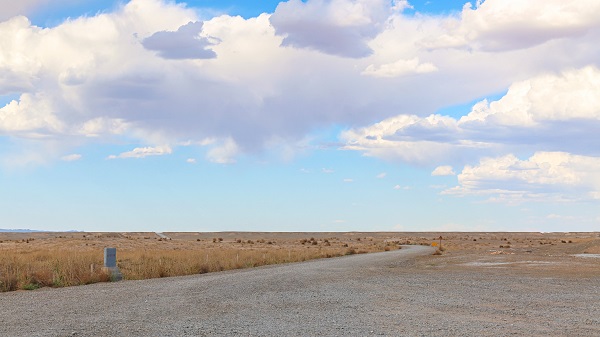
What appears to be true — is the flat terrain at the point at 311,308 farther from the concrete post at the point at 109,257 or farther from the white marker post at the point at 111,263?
the concrete post at the point at 109,257

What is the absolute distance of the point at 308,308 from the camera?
17453mm

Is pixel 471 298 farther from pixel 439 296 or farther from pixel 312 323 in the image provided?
pixel 312 323

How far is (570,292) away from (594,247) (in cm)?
4025

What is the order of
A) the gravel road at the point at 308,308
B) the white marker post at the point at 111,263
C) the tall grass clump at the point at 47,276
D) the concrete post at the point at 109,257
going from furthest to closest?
the concrete post at the point at 109,257 → the white marker post at the point at 111,263 → the tall grass clump at the point at 47,276 → the gravel road at the point at 308,308

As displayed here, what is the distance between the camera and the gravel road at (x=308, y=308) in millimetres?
13675

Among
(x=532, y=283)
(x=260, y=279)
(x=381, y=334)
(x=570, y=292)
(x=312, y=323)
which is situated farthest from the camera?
(x=260, y=279)

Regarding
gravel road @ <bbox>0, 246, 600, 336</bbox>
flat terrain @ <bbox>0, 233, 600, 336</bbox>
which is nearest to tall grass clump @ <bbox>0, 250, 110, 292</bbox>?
flat terrain @ <bbox>0, 233, 600, 336</bbox>

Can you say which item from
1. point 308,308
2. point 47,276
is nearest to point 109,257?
point 47,276

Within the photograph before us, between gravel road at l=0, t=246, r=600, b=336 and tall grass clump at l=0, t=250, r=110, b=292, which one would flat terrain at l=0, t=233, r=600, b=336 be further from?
tall grass clump at l=0, t=250, r=110, b=292

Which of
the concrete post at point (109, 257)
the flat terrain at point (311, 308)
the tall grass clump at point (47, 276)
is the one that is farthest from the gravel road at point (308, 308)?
the concrete post at point (109, 257)

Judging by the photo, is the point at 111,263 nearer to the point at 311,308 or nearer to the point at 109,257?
the point at 109,257

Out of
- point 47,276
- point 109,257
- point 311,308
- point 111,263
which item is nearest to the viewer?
point 311,308

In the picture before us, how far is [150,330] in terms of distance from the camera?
13.6m

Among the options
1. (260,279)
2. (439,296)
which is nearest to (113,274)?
(260,279)
